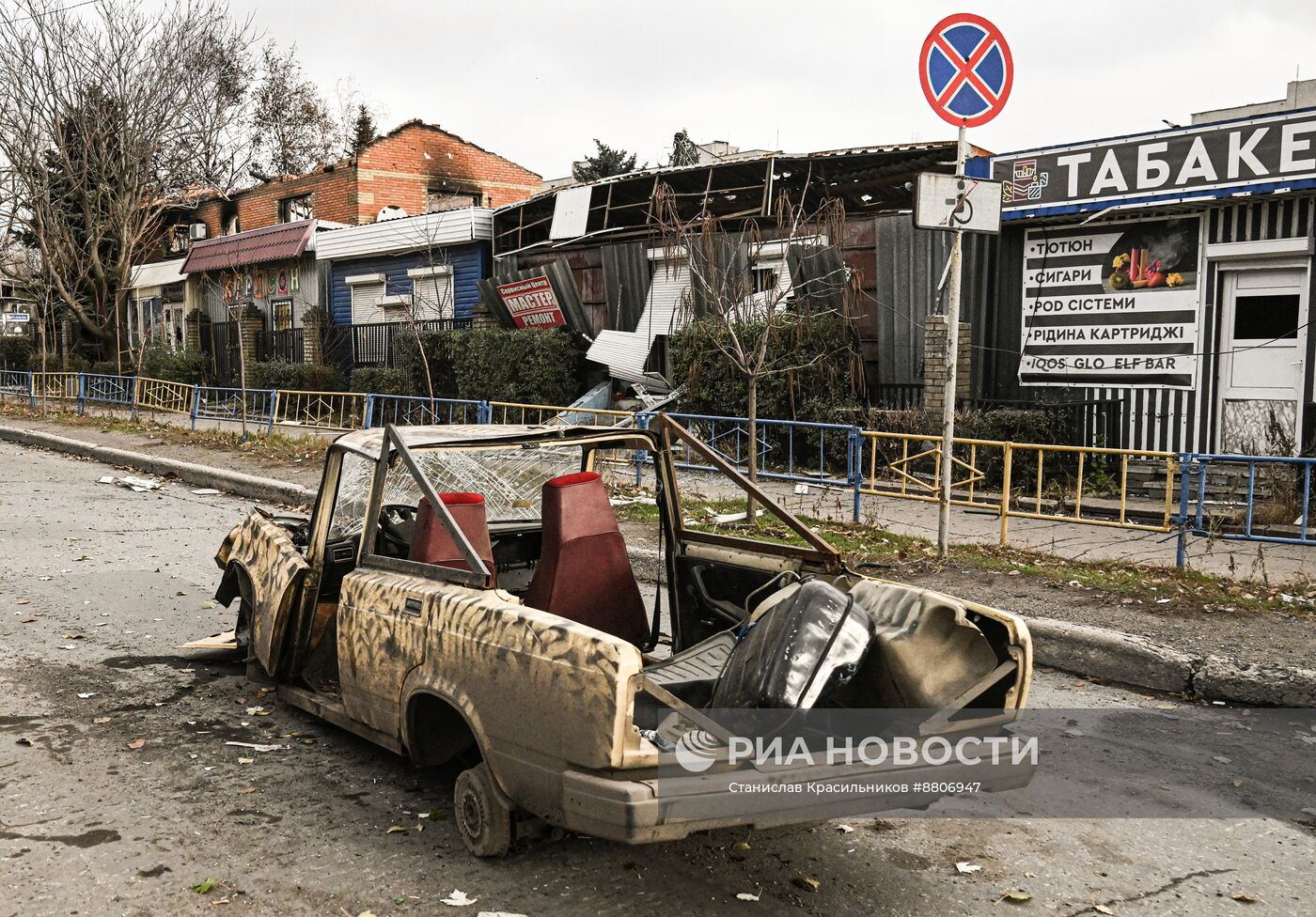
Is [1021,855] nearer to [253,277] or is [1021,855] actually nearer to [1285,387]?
[1285,387]

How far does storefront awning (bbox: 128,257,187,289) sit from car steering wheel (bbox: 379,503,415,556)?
30071 millimetres

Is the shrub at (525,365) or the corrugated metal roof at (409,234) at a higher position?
the corrugated metal roof at (409,234)

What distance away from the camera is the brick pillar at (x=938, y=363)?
1399 cm

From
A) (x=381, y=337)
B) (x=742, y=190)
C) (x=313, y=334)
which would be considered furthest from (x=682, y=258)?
(x=313, y=334)

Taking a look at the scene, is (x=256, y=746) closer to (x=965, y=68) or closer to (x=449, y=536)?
(x=449, y=536)

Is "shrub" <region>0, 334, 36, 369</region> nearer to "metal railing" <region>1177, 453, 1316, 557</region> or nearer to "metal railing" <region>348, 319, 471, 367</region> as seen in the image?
"metal railing" <region>348, 319, 471, 367</region>

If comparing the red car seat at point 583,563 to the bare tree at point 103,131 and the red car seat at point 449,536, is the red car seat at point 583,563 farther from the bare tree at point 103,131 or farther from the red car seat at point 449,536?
the bare tree at point 103,131

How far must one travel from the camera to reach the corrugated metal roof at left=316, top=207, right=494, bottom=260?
2259 centimetres

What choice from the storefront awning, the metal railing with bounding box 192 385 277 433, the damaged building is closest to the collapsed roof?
the damaged building

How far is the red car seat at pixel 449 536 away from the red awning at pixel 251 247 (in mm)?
24278

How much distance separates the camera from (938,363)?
46.2 ft

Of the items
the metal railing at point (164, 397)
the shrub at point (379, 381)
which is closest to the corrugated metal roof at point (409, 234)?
the shrub at point (379, 381)

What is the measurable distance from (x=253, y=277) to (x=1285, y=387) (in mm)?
25087

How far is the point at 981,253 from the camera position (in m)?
14.4
